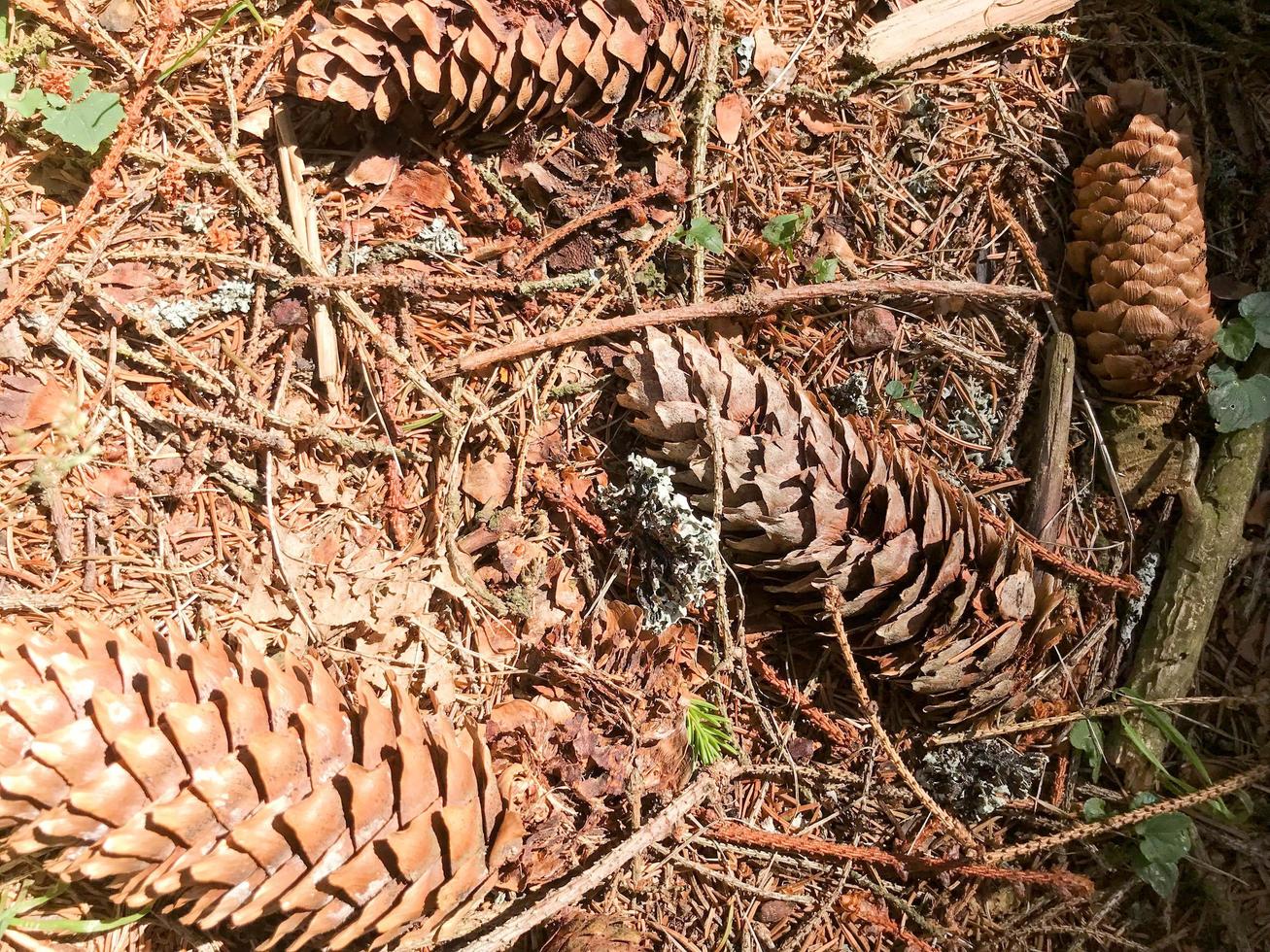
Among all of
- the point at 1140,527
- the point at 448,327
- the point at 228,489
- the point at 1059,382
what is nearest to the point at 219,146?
the point at 448,327

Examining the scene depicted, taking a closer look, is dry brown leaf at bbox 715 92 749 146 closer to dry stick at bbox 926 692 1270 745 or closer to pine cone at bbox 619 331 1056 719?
pine cone at bbox 619 331 1056 719

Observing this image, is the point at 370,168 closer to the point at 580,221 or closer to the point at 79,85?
the point at 580,221

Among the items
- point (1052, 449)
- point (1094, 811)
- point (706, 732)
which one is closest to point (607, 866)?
point (706, 732)

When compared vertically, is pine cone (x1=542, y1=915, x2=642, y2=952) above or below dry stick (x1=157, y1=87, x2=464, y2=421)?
below

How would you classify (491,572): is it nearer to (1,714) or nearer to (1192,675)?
(1,714)

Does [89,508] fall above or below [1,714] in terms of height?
above

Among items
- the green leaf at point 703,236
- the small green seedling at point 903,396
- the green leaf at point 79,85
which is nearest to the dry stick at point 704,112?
the green leaf at point 703,236

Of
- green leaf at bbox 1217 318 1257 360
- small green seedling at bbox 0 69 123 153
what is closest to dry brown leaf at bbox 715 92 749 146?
green leaf at bbox 1217 318 1257 360
